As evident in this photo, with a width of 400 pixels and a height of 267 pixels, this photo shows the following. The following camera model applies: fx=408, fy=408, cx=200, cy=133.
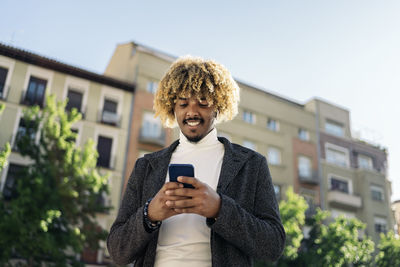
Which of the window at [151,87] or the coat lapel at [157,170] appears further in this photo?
the window at [151,87]

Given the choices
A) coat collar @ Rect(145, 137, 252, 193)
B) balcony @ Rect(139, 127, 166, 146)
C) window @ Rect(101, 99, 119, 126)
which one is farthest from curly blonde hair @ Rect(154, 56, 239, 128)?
window @ Rect(101, 99, 119, 126)

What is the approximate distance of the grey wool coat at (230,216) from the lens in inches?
69.4

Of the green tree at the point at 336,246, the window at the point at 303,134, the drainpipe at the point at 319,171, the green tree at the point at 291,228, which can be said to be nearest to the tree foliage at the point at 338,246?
the green tree at the point at 336,246

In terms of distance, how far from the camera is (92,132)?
68.5ft

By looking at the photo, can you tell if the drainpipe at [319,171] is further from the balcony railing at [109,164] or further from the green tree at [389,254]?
the balcony railing at [109,164]

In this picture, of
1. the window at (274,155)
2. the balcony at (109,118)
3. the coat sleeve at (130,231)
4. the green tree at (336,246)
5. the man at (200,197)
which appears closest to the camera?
the man at (200,197)

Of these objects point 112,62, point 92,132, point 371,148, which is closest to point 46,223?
point 92,132

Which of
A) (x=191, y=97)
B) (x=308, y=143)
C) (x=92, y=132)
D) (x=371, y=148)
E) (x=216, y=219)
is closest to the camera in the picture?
(x=216, y=219)

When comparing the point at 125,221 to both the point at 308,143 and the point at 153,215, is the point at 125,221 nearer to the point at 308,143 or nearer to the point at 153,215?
the point at 153,215

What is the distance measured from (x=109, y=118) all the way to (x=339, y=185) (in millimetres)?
17263

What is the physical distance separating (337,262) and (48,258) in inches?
519

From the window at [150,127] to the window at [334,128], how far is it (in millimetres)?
14301

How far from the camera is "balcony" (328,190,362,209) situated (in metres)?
27.6

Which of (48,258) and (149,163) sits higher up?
(149,163)
